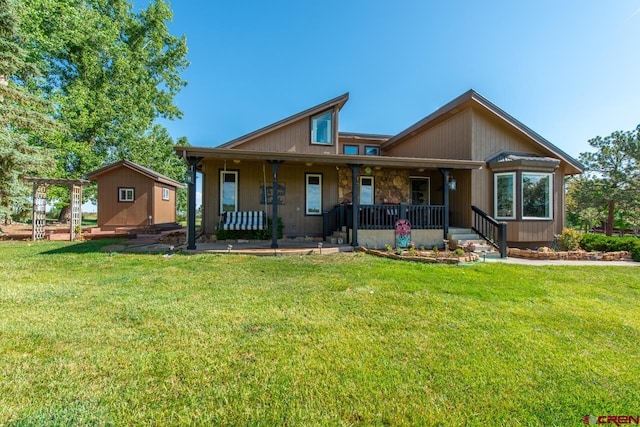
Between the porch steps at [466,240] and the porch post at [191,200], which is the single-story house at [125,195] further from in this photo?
the porch steps at [466,240]

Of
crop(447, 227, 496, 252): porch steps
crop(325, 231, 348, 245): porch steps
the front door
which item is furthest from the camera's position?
the front door

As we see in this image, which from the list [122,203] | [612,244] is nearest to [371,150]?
[612,244]

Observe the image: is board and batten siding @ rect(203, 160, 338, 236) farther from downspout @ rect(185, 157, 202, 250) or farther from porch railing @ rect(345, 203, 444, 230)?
downspout @ rect(185, 157, 202, 250)

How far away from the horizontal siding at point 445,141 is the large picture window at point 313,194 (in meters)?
5.31

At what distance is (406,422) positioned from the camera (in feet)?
6.08

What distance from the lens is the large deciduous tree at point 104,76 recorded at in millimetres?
16469

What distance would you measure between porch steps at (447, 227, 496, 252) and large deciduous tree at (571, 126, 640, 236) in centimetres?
1327

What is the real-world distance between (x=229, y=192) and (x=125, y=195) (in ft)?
26.0

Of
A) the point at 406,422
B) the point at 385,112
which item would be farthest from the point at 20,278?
the point at 385,112

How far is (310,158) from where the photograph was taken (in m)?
8.52

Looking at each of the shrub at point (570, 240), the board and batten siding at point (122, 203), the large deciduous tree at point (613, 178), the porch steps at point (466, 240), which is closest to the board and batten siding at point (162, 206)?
the board and batten siding at point (122, 203)

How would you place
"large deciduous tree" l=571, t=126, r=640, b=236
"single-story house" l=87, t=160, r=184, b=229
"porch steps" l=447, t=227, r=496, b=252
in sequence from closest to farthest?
"porch steps" l=447, t=227, r=496, b=252
"single-story house" l=87, t=160, r=184, b=229
"large deciduous tree" l=571, t=126, r=640, b=236

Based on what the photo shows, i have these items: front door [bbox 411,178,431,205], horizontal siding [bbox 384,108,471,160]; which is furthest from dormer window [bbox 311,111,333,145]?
horizontal siding [bbox 384,108,471,160]

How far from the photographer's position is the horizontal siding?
36.0 ft
